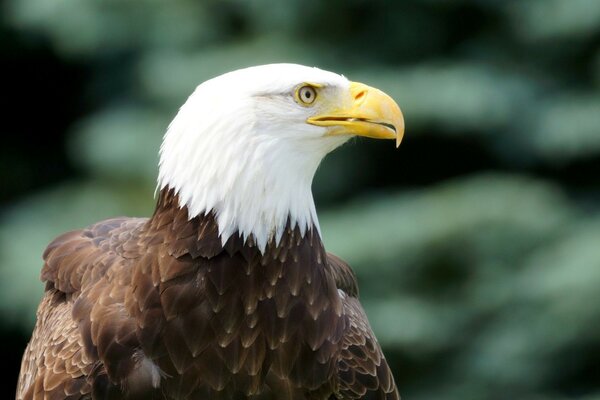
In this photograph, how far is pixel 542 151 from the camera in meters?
8.60

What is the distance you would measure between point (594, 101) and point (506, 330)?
1.63m

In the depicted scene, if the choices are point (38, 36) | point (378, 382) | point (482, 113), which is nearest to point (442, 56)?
point (482, 113)

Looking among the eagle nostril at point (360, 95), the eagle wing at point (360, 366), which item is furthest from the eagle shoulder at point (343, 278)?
the eagle nostril at point (360, 95)

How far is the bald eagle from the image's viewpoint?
420cm

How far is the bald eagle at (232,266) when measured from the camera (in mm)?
4203

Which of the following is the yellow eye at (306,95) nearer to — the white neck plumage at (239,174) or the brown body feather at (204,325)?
the white neck plumage at (239,174)

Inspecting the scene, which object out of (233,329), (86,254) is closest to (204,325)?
(233,329)

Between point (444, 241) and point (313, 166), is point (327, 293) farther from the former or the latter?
point (444, 241)

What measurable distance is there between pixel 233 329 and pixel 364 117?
0.83 metres

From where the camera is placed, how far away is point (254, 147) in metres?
4.19

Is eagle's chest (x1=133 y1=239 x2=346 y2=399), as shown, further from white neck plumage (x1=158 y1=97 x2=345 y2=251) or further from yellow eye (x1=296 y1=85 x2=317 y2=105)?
yellow eye (x1=296 y1=85 x2=317 y2=105)

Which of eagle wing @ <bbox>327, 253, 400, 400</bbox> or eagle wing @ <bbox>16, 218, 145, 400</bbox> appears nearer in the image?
eagle wing @ <bbox>16, 218, 145, 400</bbox>

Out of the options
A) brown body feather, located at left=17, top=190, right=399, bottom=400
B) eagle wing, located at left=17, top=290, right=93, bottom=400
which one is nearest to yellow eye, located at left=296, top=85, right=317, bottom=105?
brown body feather, located at left=17, top=190, right=399, bottom=400

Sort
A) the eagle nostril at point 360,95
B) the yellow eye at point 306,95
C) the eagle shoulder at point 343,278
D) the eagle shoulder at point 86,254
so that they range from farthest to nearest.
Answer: the eagle shoulder at point 343,278, the eagle shoulder at point 86,254, the eagle nostril at point 360,95, the yellow eye at point 306,95
